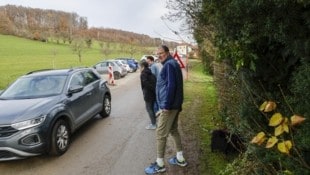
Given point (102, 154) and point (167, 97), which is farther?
point (102, 154)

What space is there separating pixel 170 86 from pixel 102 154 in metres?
2.58

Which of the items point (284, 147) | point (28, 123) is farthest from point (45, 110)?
point (284, 147)

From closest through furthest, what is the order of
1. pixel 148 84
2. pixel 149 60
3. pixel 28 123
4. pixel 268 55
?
pixel 268 55
pixel 28 123
pixel 148 84
pixel 149 60

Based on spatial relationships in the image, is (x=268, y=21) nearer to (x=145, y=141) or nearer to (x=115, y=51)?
(x=145, y=141)

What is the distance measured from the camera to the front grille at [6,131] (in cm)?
655

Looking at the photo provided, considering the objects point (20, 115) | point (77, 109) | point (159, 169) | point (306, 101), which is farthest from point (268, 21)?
point (77, 109)

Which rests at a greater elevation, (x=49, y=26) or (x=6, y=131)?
(x=49, y=26)

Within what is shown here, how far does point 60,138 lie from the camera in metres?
7.39

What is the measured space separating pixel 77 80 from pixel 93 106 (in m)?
0.96

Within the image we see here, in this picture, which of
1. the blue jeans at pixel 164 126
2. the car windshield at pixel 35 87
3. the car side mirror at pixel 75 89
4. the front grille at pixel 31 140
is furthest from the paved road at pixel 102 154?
the car windshield at pixel 35 87

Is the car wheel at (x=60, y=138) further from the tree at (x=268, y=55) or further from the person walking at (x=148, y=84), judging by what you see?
the tree at (x=268, y=55)

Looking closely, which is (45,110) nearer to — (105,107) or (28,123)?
(28,123)

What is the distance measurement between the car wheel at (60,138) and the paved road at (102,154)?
144 mm

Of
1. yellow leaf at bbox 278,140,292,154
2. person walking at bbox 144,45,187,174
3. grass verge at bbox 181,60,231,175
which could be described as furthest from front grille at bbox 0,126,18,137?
yellow leaf at bbox 278,140,292,154
